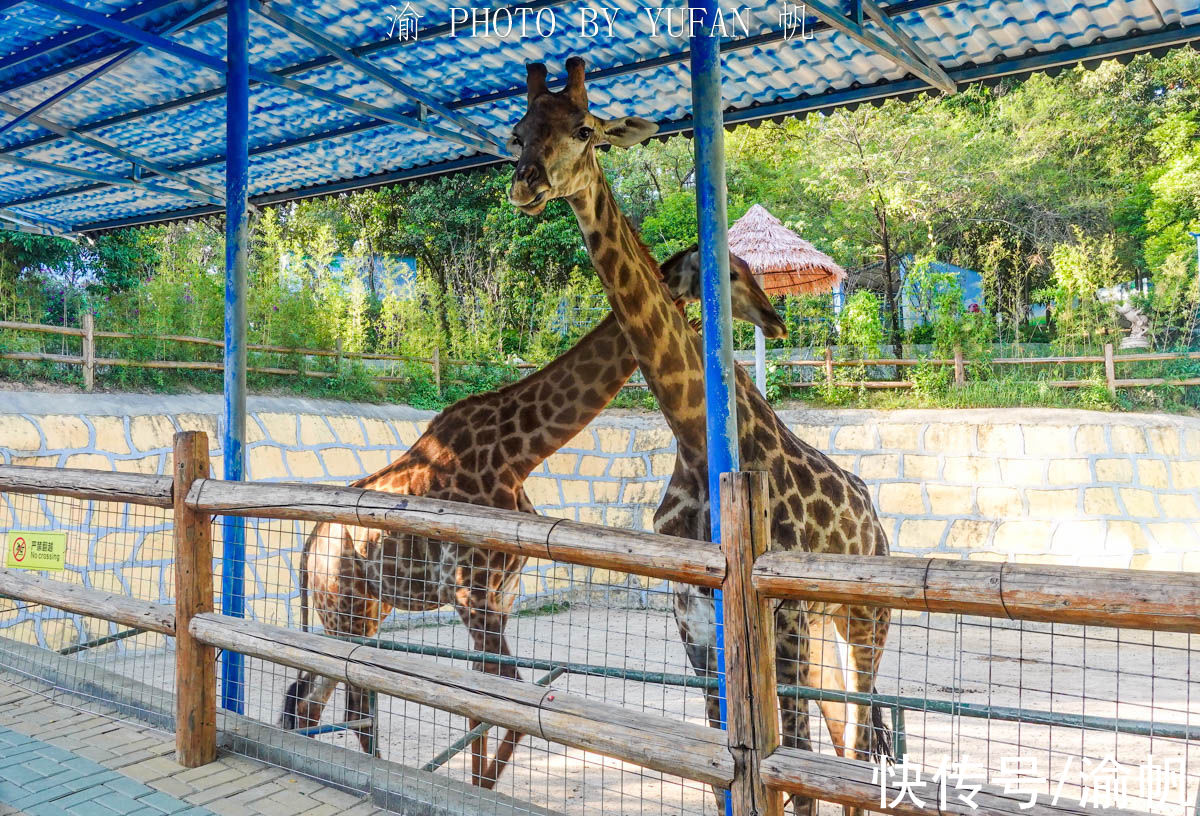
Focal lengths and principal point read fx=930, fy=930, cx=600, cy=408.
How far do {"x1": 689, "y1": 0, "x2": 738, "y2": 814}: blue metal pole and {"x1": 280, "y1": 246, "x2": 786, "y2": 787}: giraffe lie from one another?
1.26 metres

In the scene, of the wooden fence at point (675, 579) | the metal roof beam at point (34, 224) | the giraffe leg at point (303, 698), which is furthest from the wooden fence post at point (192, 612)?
the metal roof beam at point (34, 224)

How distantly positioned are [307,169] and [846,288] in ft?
44.9

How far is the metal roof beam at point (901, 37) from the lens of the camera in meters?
3.63

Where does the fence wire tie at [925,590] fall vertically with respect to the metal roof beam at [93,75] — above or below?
below

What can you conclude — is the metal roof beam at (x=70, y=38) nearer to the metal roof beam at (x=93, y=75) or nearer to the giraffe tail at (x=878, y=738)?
the metal roof beam at (x=93, y=75)

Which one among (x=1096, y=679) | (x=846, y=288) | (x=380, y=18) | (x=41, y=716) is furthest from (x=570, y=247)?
(x=41, y=716)

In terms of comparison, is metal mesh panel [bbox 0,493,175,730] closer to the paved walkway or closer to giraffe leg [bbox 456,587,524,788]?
the paved walkway

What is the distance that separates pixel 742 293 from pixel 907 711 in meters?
3.17

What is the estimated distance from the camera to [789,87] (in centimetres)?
450

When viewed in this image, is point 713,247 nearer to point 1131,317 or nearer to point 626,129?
point 626,129

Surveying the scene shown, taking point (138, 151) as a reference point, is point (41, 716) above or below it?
below

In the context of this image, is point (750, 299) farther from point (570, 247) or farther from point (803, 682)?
point (570, 247)

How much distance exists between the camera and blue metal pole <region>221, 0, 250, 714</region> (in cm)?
391

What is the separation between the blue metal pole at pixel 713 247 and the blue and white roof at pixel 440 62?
55 centimetres
